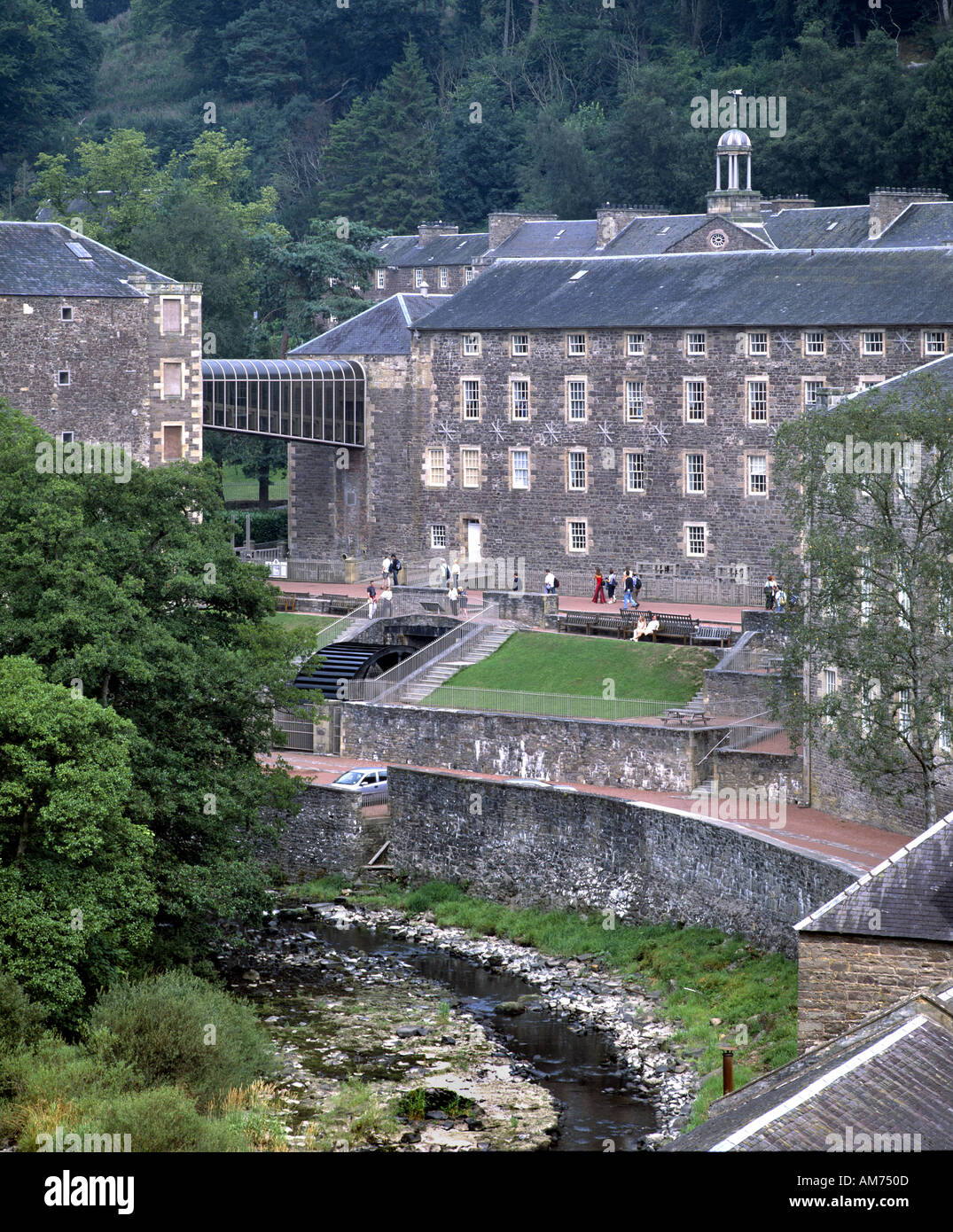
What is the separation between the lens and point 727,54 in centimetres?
10200

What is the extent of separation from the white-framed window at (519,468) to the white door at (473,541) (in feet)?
6.63

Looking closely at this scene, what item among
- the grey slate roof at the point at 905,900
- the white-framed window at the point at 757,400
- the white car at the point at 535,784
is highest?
the white-framed window at the point at 757,400

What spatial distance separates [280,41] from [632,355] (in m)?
68.2

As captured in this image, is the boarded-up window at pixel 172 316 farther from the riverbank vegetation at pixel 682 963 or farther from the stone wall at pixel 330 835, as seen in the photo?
the riverbank vegetation at pixel 682 963

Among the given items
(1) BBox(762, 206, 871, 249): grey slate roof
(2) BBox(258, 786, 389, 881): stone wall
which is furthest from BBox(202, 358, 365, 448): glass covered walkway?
(2) BBox(258, 786, 389, 881): stone wall

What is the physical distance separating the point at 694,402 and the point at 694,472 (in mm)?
2129

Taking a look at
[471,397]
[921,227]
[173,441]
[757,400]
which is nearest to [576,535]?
[471,397]

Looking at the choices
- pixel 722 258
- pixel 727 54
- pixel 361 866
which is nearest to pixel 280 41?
pixel 727 54

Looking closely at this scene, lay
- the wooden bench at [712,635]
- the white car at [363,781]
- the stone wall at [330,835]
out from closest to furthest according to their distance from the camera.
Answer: the stone wall at [330,835] < the white car at [363,781] < the wooden bench at [712,635]

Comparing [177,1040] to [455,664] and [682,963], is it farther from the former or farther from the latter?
[455,664]

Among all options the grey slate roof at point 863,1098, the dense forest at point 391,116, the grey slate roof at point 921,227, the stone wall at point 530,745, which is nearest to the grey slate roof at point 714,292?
the grey slate roof at point 921,227

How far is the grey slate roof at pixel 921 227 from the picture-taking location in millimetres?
58719

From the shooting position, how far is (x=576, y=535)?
5906 cm
